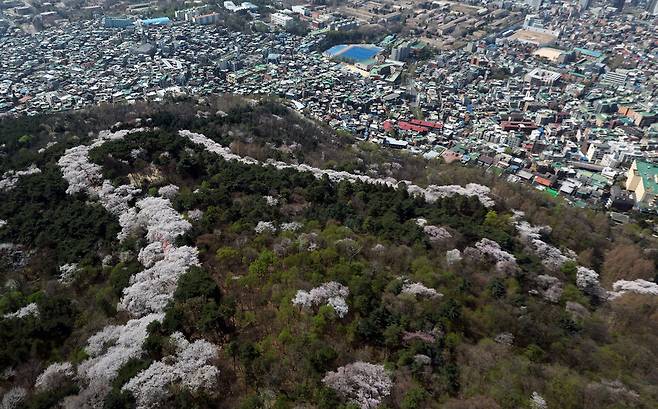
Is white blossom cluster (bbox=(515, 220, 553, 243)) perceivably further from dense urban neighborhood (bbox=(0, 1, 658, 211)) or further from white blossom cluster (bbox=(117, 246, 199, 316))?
white blossom cluster (bbox=(117, 246, 199, 316))

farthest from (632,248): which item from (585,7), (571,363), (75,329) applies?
(585,7)

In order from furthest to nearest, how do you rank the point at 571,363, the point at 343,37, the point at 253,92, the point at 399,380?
1. the point at 343,37
2. the point at 253,92
3. the point at 571,363
4. the point at 399,380

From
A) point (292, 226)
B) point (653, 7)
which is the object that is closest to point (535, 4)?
point (653, 7)

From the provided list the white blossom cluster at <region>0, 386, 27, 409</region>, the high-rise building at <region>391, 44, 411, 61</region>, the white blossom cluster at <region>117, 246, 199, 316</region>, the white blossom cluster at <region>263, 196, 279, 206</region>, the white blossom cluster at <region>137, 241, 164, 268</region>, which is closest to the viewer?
Answer: the white blossom cluster at <region>0, 386, 27, 409</region>

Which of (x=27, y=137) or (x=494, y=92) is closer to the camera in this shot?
(x=27, y=137)

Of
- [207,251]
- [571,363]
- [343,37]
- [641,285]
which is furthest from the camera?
[343,37]

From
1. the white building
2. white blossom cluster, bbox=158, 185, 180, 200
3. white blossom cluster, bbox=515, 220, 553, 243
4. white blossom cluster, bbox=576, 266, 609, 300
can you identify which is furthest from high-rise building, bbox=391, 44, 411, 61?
white blossom cluster, bbox=576, 266, 609, 300

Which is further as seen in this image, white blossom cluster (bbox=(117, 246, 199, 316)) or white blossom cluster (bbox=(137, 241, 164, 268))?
white blossom cluster (bbox=(137, 241, 164, 268))

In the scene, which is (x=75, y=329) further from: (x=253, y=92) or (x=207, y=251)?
(x=253, y=92)
